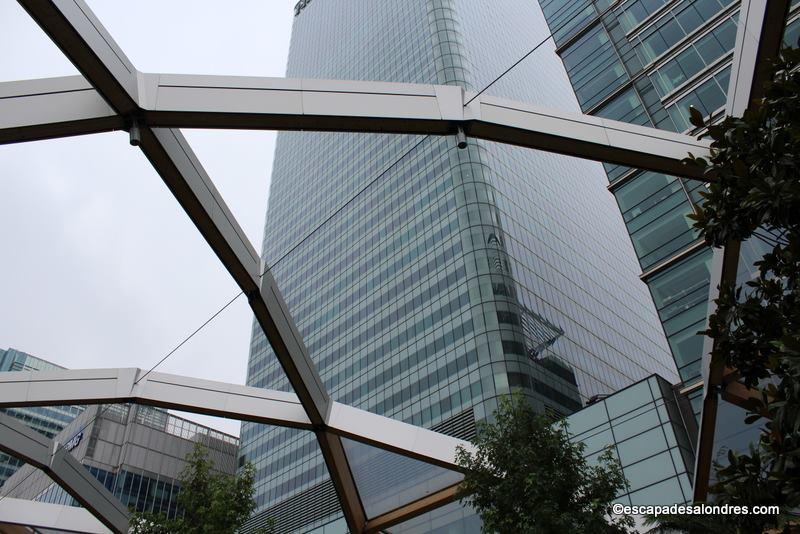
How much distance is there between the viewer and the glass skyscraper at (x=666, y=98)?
2834 cm

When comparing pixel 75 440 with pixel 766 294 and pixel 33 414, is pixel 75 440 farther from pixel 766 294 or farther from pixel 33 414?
pixel 33 414

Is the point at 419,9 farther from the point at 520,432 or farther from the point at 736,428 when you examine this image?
the point at 520,432

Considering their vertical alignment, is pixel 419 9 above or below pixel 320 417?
above

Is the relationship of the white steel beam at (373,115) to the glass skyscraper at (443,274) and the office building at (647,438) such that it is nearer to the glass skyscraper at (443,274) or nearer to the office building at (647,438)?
the office building at (647,438)

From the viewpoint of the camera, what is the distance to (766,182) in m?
6.29

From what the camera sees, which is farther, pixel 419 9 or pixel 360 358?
pixel 419 9

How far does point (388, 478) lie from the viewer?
60.3ft

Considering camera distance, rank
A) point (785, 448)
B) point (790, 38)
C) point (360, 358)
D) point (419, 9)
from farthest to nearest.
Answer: point (419, 9)
point (360, 358)
point (790, 38)
point (785, 448)

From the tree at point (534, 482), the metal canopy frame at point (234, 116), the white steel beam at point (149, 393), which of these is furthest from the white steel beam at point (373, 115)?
the white steel beam at point (149, 393)

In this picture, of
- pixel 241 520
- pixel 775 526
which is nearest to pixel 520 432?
pixel 775 526

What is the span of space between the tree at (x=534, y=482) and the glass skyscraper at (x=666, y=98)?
16782 mm

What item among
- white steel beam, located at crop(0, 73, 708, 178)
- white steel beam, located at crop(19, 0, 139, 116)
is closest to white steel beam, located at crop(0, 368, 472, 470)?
white steel beam, located at crop(0, 73, 708, 178)

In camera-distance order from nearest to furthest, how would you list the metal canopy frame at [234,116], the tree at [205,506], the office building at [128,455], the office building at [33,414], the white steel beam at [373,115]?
the metal canopy frame at [234,116] < the white steel beam at [373,115] < the tree at [205,506] < the office building at [128,455] < the office building at [33,414]

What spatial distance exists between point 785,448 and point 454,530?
28.6 m
